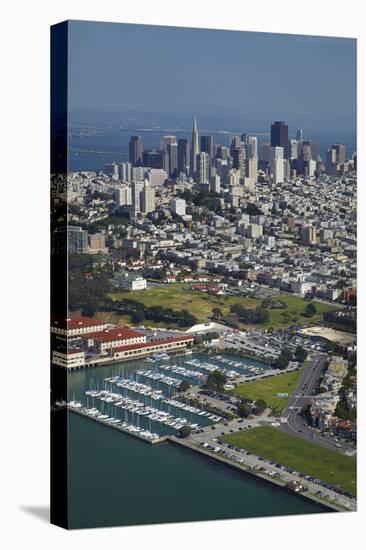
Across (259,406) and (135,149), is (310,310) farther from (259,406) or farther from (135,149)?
(135,149)

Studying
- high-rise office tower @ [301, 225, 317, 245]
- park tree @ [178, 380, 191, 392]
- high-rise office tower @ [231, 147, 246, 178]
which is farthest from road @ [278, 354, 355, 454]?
high-rise office tower @ [231, 147, 246, 178]

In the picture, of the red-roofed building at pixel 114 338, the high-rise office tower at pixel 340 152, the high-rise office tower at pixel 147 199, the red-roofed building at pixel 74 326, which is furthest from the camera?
the high-rise office tower at pixel 340 152

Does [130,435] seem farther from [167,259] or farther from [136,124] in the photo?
[136,124]

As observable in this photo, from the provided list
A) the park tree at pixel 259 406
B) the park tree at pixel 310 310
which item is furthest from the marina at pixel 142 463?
the park tree at pixel 310 310

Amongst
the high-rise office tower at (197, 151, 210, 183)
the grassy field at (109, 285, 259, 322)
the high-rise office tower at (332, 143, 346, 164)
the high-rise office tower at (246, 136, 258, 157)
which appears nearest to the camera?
the grassy field at (109, 285, 259, 322)

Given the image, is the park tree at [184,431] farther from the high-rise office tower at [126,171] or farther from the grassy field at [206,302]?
the high-rise office tower at [126,171]

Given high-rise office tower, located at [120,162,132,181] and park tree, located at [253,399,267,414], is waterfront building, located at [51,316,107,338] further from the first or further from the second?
park tree, located at [253,399,267,414]
